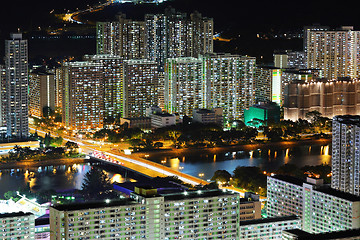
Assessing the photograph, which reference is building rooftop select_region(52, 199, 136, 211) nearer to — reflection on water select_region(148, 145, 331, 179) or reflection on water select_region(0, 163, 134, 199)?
reflection on water select_region(0, 163, 134, 199)

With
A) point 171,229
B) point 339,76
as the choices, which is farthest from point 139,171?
point 339,76

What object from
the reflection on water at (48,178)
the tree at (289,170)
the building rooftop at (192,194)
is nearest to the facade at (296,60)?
the reflection on water at (48,178)

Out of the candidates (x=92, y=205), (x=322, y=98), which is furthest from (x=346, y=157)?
(x=322, y=98)

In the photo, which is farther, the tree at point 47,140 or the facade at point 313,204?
the tree at point 47,140

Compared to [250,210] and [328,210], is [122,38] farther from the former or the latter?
[328,210]

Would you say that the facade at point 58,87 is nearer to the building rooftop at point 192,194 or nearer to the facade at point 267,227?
the facade at point 267,227

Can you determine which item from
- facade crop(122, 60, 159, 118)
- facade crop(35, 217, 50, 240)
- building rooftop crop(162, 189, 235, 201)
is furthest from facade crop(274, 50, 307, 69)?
building rooftop crop(162, 189, 235, 201)
